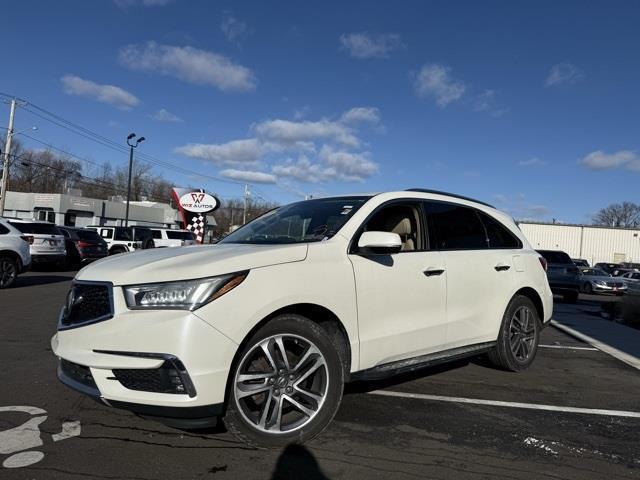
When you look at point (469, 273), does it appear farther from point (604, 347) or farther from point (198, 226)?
point (198, 226)

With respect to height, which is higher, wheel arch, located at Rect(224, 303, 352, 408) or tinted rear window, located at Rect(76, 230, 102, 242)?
tinted rear window, located at Rect(76, 230, 102, 242)

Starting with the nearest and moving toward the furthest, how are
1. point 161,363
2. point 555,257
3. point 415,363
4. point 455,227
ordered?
point 161,363 < point 415,363 < point 455,227 < point 555,257

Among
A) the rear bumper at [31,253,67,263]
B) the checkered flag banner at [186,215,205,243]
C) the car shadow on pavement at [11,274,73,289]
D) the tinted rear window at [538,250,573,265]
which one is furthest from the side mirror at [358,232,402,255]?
the rear bumper at [31,253,67,263]

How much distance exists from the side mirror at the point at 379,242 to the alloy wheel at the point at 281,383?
0.88 metres

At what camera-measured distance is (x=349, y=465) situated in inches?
136

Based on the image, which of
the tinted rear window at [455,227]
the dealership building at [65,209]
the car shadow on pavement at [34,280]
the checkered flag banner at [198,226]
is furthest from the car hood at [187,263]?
the dealership building at [65,209]

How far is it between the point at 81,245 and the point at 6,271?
8.54 meters

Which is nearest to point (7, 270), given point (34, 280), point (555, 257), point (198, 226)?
point (34, 280)

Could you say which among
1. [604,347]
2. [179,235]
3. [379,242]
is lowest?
[604,347]

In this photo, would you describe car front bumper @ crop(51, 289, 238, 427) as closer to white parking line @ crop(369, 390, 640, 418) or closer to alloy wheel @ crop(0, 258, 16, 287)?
white parking line @ crop(369, 390, 640, 418)

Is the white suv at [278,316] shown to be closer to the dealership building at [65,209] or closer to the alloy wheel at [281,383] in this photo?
the alloy wheel at [281,383]

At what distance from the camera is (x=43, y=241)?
710 inches

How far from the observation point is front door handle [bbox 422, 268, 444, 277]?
4.64 metres

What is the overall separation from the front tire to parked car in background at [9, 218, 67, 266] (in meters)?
16.6
